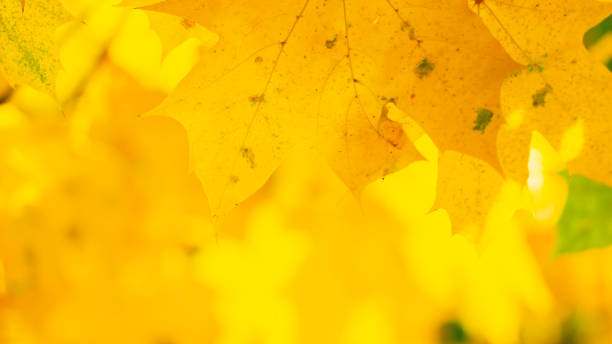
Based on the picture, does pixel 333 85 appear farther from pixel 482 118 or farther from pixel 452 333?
pixel 452 333

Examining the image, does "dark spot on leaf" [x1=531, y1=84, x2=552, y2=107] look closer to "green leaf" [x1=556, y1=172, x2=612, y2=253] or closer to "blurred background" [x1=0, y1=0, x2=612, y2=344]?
"green leaf" [x1=556, y1=172, x2=612, y2=253]

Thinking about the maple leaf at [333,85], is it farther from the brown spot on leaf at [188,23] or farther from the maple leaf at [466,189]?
the brown spot on leaf at [188,23]

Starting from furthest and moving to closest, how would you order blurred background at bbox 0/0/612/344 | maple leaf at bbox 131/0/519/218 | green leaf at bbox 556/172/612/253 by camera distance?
blurred background at bbox 0/0/612/344, green leaf at bbox 556/172/612/253, maple leaf at bbox 131/0/519/218

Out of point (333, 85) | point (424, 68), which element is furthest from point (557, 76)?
point (333, 85)

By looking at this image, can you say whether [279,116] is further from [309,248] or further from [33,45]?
[309,248]

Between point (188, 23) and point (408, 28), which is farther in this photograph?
point (188, 23)

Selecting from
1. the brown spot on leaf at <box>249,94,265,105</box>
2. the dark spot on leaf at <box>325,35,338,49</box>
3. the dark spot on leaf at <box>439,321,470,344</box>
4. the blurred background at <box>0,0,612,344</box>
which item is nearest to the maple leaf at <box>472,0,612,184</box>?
the dark spot on leaf at <box>325,35,338,49</box>

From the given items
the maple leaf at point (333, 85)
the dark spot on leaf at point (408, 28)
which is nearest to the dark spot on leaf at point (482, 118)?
the maple leaf at point (333, 85)
